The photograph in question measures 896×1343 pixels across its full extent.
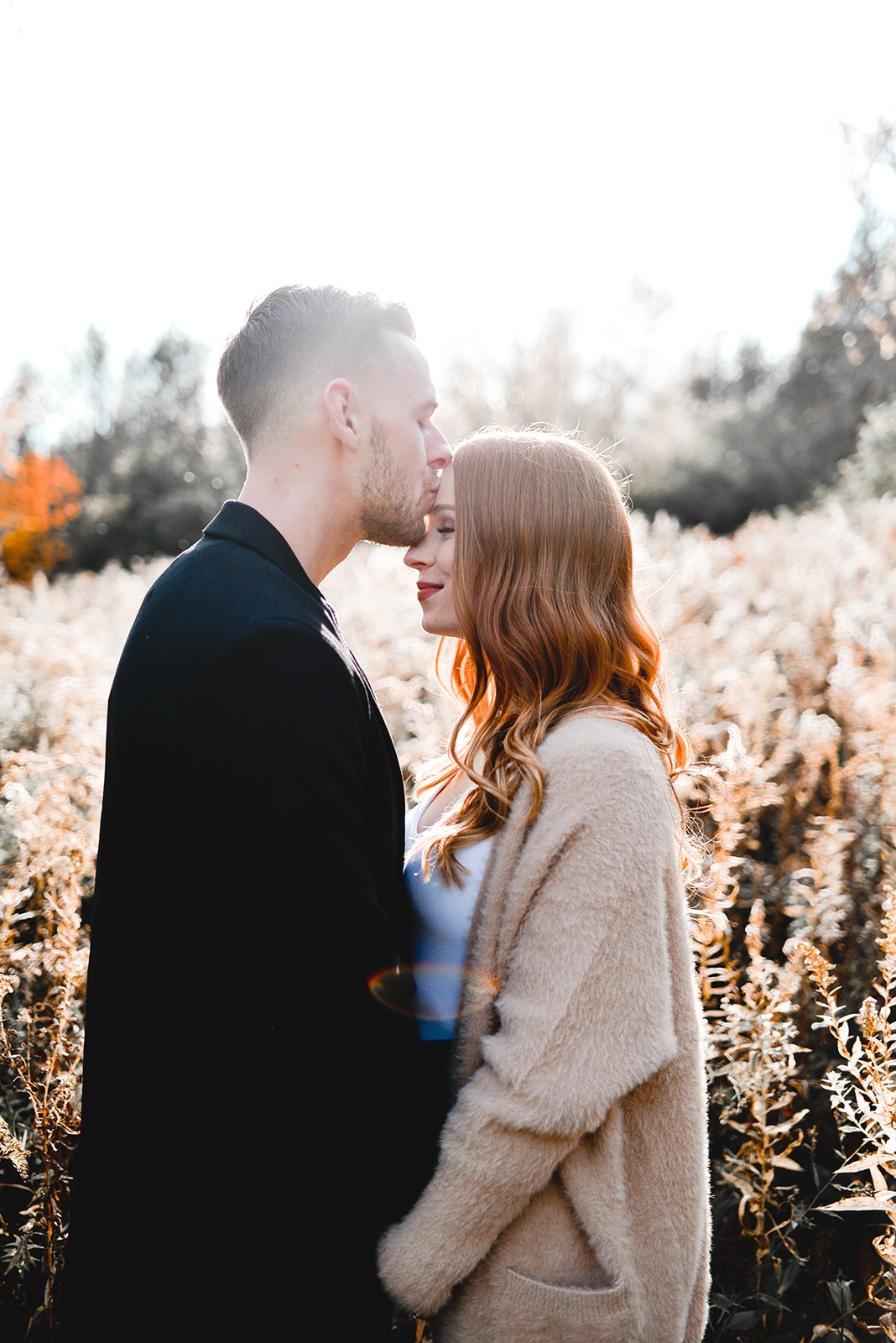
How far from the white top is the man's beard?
784 millimetres

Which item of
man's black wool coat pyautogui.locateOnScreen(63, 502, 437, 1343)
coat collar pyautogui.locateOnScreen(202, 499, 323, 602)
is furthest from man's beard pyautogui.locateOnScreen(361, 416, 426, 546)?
man's black wool coat pyautogui.locateOnScreen(63, 502, 437, 1343)

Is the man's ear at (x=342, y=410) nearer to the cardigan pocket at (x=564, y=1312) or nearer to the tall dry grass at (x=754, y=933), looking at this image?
the tall dry grass at (x=754, y=933)

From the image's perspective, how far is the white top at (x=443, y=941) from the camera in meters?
1.92

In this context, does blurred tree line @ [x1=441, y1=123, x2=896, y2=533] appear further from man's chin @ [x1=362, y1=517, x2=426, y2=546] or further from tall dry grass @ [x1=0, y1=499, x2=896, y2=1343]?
man's chin @ [x1=362, y1=517, x2=426, y2=546]

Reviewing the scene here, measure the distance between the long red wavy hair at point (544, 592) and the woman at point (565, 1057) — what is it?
0.06 meters

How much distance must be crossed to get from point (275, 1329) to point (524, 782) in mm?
1055

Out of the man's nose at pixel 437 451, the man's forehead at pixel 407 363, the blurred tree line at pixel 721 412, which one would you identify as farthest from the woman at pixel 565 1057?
the blurred tree line at pixel 721 412

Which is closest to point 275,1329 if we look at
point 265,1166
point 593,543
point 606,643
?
point 265,1166

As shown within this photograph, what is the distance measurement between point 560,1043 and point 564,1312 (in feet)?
1.66

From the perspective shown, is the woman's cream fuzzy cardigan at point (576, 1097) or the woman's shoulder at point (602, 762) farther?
the woman's shoulder at point (602, 762)

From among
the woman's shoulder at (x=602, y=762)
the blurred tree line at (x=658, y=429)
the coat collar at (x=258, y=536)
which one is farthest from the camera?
the blurred tree line at (x=658, y=429)

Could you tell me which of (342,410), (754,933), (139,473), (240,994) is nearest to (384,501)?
(342,410)

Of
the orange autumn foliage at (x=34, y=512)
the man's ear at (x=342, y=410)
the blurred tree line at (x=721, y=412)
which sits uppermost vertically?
the man's ear at (x=342, y=410)

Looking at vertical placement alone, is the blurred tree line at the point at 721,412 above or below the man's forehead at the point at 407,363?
below
